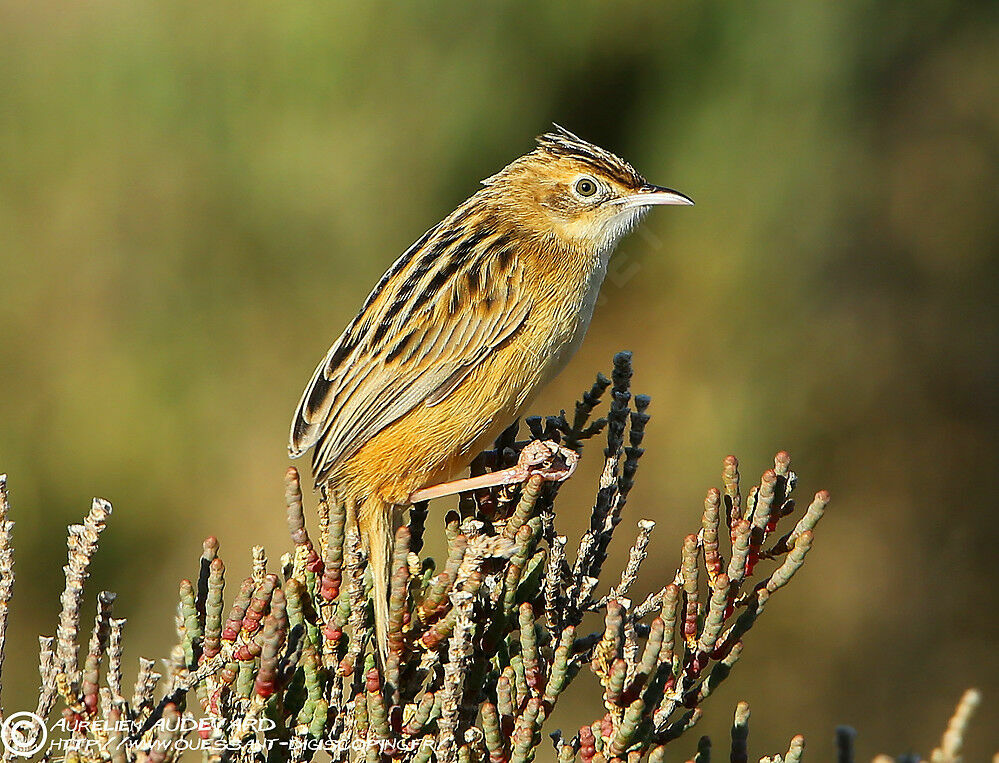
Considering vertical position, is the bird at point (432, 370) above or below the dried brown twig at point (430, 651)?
above

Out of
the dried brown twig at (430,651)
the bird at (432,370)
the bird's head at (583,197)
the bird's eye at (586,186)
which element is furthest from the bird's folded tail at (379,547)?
the bird's eye at (586,186)

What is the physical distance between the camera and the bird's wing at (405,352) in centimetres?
377

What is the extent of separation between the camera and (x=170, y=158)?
742 cm

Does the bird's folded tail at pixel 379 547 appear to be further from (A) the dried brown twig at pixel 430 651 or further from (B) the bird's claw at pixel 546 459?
(B) the bird's claw at pixel 546 459

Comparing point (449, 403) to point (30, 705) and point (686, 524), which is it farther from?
point (30, 705)

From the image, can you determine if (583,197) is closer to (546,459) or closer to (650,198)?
(650,198)

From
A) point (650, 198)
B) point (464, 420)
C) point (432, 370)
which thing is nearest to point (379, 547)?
point (464, 420)

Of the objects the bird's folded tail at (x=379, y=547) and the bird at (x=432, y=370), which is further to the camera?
the bird at (x=432, y=370)

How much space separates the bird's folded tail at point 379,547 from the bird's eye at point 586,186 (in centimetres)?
145

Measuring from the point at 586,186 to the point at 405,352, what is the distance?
3.40ft

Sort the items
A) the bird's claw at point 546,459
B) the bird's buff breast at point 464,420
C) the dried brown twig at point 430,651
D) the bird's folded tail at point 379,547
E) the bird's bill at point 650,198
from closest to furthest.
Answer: the dried brown twig at point 430,651
the bird's folded tail at point 379,547
the bird's claw at point 546,459
the bird's buff breast at point 464,420
the bird's bill at point 650,198

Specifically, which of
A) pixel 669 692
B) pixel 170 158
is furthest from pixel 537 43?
pixel 669 692

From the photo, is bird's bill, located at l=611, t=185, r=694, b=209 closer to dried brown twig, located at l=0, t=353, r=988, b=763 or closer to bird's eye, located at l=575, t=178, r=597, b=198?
bird's eye, located at l=575, t=178, r=597, b=198

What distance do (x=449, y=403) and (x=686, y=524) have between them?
4156 mm
